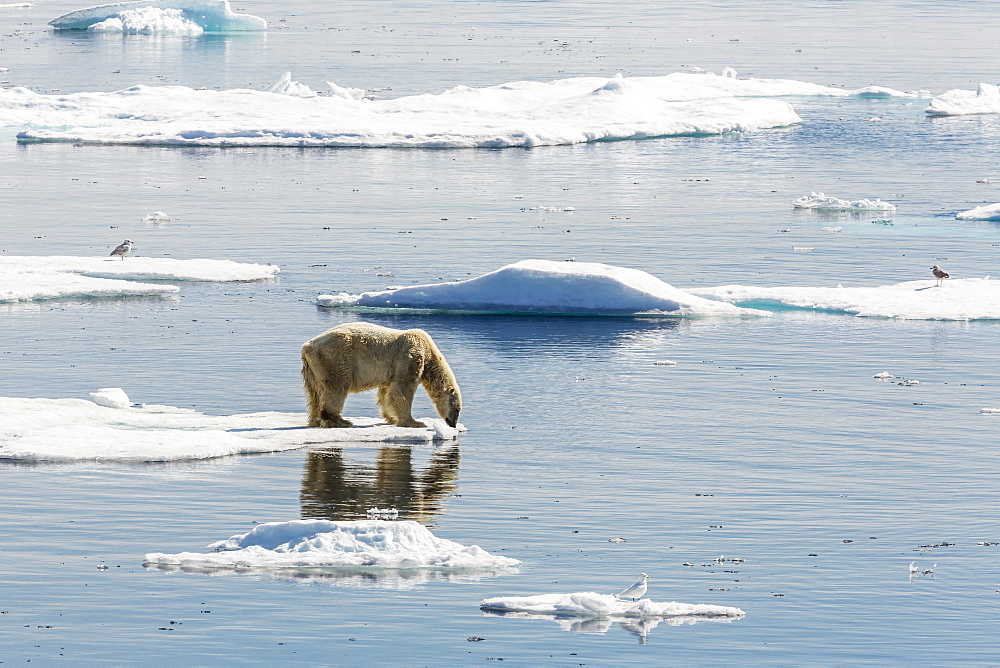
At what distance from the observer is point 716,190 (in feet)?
109

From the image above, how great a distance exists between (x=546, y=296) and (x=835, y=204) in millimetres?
10940

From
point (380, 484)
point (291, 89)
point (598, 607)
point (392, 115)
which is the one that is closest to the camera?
point (598, 607)

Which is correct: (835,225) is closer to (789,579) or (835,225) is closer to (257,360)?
(257,360)

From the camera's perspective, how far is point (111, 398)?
50.8 ft

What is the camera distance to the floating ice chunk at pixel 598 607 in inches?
400

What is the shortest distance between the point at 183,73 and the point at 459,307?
35.4 meters

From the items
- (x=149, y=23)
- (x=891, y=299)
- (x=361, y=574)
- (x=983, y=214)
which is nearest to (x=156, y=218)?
(x=891, y=299)

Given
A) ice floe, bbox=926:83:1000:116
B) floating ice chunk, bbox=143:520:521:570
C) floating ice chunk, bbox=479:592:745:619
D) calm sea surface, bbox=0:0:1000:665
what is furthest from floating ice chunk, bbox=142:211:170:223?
ice floe, bbox=926:83:1000:116

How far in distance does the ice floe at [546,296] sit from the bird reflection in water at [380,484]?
6587 millimetres

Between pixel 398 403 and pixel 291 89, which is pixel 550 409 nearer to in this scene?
pixel 398 403

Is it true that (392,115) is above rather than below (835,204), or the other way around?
above

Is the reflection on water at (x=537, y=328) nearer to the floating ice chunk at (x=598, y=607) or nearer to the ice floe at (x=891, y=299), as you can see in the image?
the ice floe at (x=891, y=299)

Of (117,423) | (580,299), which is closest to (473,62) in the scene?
(580,299)

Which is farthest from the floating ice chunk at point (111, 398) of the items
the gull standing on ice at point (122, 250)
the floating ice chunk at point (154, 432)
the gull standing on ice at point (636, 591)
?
the gull standing on ice at point (122, 250)
